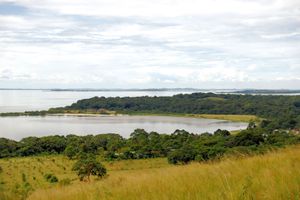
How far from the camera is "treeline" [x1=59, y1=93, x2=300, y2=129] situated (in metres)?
103

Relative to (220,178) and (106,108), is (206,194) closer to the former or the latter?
(220,178)

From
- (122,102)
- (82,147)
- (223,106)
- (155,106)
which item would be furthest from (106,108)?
(82,147)

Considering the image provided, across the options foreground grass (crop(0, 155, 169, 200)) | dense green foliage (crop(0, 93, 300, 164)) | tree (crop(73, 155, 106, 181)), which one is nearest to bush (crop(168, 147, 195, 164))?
dense green foliage (crop(0, 93, 300, 164))

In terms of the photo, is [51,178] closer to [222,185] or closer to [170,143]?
[170,143]

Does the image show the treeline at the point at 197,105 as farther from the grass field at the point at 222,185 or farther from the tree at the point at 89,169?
the grass field at the point at 222,185

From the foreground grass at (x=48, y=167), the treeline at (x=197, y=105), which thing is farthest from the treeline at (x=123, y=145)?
the treeline at (x=197, y=105)

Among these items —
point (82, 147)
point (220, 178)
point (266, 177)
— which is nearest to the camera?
point (266, 177)

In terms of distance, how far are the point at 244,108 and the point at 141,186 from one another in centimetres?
10613

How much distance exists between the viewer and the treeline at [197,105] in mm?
103125

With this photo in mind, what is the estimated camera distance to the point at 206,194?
4.04m

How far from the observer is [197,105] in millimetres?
114812

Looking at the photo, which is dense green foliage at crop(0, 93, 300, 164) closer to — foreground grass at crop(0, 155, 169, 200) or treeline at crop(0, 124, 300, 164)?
treeline at crop(0, 124, 300, 164)

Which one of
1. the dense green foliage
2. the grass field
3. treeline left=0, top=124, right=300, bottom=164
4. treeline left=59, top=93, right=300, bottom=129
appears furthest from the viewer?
treeline left=59, top=93, right=300, bottom=129

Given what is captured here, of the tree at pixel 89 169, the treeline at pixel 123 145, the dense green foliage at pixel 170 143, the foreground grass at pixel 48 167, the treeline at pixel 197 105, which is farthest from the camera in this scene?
the treeline at pixel 197 105
